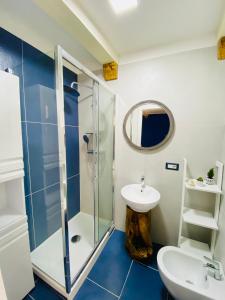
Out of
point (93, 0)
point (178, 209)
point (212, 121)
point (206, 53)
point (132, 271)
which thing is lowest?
point (132, 271)

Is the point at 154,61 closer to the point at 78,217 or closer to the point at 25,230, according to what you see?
the point at 25,230

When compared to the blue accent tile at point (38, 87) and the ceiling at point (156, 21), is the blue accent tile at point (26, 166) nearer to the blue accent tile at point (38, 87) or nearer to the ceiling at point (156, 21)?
the blue accent tile at point (38, 87)

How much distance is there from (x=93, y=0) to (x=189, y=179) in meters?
1.84

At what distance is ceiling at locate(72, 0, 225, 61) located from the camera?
3.70 ft

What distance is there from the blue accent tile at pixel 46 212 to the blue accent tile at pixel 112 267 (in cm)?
69

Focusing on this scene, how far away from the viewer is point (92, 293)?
1.30 meters

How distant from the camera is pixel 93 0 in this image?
3.56ft

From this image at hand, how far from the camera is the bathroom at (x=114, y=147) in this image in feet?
3.68

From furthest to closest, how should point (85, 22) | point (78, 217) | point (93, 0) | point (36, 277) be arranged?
1. point (78, 217)
2. point (36, 277)
3. point (85, 22)
4. point (93, 0)

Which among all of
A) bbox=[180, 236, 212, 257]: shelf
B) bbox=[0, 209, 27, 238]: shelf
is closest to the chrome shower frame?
bbox=[0, 209, 27, 238]: shelf

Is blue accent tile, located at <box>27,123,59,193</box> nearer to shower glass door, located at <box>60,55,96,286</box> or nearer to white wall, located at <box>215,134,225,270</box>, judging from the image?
shower glass door, located at <box>60,55,96,286</box>

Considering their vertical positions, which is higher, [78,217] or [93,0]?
[93,0]

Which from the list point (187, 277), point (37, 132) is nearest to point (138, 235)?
point (187, 277)

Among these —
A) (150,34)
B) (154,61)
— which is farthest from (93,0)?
(154,61)
